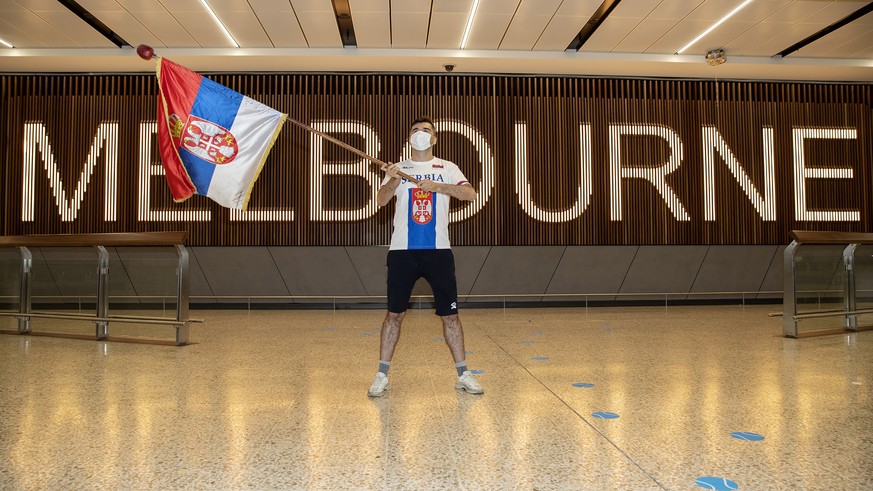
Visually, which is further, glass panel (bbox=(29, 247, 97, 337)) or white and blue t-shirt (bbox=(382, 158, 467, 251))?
glass panel (bbox=(29, 247, 97, 337))

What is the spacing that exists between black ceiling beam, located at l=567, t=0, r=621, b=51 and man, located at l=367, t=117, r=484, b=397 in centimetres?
524

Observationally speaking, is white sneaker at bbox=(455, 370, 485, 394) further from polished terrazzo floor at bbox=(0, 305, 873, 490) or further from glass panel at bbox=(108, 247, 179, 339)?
glass panel at bbox=(108, 247, 179, 339)

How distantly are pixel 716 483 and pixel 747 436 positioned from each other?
0.63 meters

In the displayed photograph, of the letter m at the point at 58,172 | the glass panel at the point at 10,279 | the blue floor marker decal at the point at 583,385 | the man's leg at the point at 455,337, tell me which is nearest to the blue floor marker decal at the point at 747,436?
the blue floor marker decal at the point at 583,385

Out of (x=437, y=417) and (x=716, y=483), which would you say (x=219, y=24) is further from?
(x=716, y=483)

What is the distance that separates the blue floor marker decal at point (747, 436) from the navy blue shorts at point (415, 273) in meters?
1.48

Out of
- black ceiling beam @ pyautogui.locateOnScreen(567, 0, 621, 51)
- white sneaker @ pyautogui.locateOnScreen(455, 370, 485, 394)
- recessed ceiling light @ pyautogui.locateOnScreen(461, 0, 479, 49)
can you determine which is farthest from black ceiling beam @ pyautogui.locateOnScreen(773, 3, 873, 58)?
white sneaker @ pyautogui.locateOnScreen(455, 370, 485, 394)

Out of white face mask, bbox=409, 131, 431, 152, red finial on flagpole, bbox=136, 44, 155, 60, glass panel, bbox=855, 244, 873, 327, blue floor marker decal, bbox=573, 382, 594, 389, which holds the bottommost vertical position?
blue floor marker decal, bbox=573, 382, 594, 389

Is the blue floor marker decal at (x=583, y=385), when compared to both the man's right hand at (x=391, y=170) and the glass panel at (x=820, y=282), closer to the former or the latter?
the man's right hand at (x=391, y=170)

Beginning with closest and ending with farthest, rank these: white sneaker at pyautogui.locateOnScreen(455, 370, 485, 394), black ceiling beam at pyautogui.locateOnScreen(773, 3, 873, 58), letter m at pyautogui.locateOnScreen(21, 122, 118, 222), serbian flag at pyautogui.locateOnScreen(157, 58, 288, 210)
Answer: white sneaker at pyautogui.locateOnScreen(455, 370, 485, 394)
serbian flag at pyautogui.locateOnScreen(157, 58, 288, 210)
black ceiling beam at pyautogui.locateOnScreen(773, 3, 873, 58)
letter m at pyautogui.locateOnScreen(21, 122, 118, 222)

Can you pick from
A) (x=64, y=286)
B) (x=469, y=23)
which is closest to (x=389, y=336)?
(x=64, y=286)

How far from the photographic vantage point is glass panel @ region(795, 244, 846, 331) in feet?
18.2

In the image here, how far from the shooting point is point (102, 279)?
5434 mm

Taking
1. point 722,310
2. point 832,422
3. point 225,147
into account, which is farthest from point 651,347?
point 722,310
